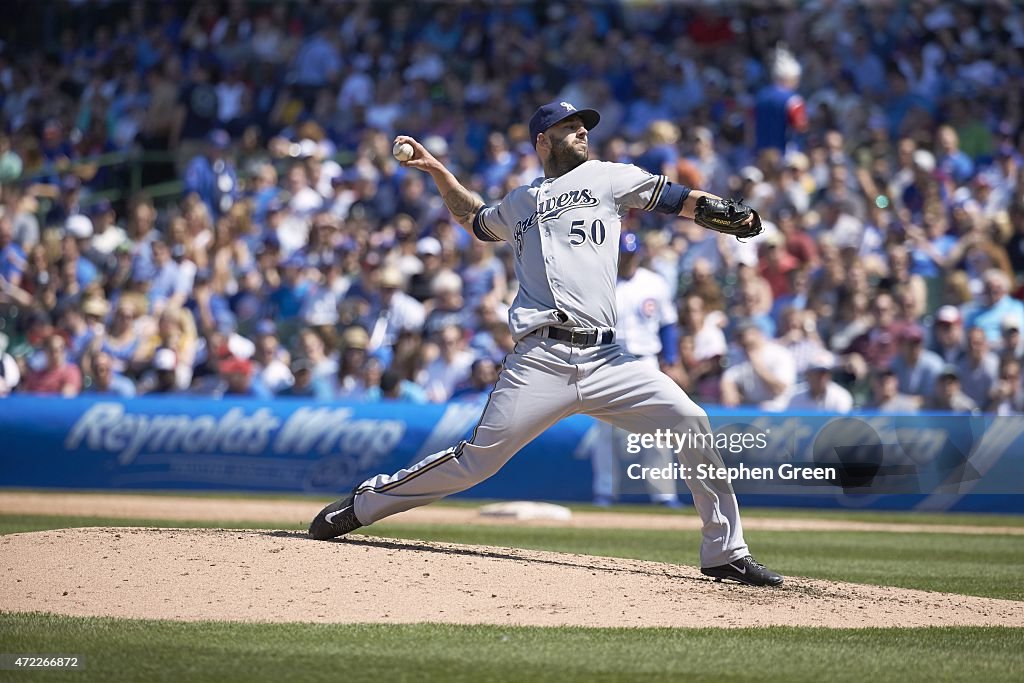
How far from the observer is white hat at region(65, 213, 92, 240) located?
1856 cm

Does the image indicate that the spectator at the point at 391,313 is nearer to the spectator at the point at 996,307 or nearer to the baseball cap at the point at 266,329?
the baseball cap at the point at 266,329

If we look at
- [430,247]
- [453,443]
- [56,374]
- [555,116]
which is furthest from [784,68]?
[555,116]

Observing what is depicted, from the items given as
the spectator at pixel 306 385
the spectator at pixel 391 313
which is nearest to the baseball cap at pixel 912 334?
the spectator at pixel 391 313

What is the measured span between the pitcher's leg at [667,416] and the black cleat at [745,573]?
0.05m

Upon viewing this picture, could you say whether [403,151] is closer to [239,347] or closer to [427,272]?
[239,347]

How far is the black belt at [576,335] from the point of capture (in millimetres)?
6859

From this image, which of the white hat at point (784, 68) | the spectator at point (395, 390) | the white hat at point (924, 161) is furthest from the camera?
the white hat at point (784, 68)

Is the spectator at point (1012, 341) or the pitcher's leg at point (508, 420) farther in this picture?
the spectator at point (1012, 341)

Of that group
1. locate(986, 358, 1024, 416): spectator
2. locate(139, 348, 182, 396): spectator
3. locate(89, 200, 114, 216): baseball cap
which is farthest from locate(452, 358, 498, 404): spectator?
locate(89, 200, 114, 216): baseball cap

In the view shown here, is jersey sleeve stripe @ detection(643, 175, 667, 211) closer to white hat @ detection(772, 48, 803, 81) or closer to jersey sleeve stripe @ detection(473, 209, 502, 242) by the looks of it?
jersey sleeve stripe @ detection(473, 209, 502, 242)

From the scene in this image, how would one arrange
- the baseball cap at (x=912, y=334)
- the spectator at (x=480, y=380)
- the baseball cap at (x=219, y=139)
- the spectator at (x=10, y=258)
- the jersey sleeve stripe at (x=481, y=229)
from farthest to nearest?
the baseball cap at (x=219, y=139), the spectator at (x=10, y=258), the spectator at (x=480, y=380), the baseball cap at (x=912, y=334), the jersey sleeve stripe at (x=481, y=229)

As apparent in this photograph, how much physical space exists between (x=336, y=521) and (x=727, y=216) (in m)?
2.60

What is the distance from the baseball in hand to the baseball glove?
1509 mm

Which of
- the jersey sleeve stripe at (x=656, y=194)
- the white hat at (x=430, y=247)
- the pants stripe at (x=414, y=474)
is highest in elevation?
the white hat at (x=430, y=247)
